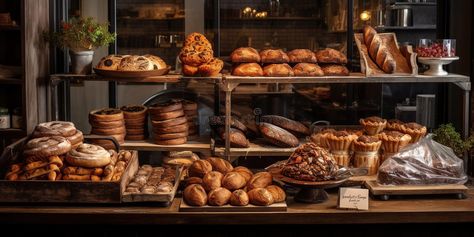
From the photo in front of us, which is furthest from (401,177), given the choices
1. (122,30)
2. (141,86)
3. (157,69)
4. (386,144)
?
(122,30)

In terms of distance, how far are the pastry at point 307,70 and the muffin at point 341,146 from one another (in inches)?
16.8

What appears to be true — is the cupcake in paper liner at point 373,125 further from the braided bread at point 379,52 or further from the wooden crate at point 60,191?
the wooden crate at point 60,191

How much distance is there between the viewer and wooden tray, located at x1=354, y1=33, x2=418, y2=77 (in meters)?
3.76

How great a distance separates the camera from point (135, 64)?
3.83 metres

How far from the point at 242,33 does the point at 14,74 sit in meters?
3.38

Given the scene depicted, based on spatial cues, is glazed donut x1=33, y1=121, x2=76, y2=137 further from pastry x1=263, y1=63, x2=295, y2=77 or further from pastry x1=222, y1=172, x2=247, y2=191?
pastry x1=263, y1=63, x2=295, y2=77

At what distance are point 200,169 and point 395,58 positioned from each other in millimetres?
1451

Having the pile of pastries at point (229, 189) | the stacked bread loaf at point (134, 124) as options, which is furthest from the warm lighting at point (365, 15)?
the pile of pastries at point (229, 189)

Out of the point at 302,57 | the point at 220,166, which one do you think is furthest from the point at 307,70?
the point at 220,166

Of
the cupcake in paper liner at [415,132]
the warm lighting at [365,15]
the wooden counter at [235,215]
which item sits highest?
the warm lighting at [365,15]

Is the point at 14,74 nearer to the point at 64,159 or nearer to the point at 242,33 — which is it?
the point at 64,159

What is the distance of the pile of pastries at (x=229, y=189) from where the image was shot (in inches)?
118

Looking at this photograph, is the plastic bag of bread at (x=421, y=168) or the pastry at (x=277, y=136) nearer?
the plastic bag of bread at (x=421, y=168)

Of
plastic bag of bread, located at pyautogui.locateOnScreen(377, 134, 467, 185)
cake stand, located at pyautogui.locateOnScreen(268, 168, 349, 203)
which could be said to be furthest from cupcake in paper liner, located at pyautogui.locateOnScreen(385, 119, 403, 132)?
cake stand, located at pyautogui.locateOnScreen(268, 168, 349, 203)
